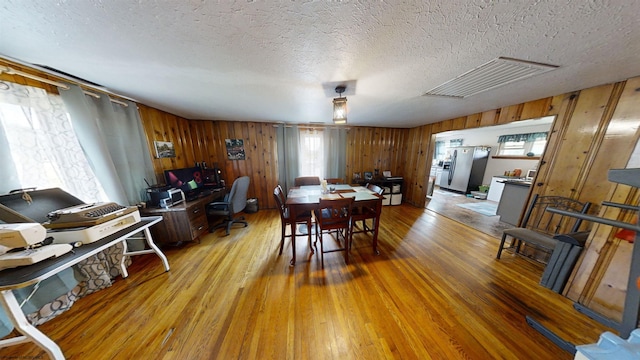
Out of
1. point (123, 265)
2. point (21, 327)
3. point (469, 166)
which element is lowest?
point (123, 265)

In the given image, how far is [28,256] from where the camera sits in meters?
1.01

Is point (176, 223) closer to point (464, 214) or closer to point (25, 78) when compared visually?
point (25, 78)

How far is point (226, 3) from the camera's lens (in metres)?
0.80

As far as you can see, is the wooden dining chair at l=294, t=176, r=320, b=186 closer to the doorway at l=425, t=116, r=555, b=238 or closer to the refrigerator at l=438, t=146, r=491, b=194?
the doorway at l=425, t=116, r=555, b=238

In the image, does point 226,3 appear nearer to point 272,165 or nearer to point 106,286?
point 106,286

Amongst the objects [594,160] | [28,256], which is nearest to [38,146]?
[28,256]

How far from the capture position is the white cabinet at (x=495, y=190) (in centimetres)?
446

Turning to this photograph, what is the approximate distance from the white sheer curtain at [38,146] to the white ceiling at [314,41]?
1.11ft

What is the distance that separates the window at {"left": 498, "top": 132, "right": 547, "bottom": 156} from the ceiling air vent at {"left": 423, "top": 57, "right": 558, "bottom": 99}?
427 cm

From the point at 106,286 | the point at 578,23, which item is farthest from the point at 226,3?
the point at 106,286

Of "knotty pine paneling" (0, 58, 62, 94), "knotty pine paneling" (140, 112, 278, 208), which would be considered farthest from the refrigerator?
"knotty pine paneling" (0, 58, 62, 94)

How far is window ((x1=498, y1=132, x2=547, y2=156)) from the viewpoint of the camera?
4184 mm

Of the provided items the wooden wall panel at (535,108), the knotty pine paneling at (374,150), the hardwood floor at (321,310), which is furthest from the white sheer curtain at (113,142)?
the wooden wall panel at (535,108)

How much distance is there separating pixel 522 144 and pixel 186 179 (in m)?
8.18
